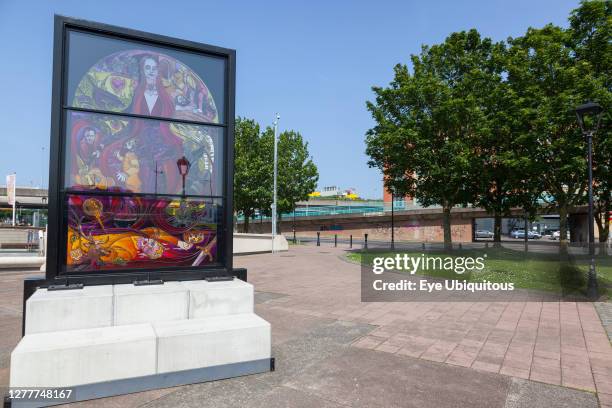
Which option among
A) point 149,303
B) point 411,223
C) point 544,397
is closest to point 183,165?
point 149,303

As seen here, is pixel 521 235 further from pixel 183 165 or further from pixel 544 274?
pixel 183 165

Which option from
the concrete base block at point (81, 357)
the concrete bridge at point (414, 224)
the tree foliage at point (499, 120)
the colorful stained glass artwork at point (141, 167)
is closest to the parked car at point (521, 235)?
the concrete bridge at point (414, 224)

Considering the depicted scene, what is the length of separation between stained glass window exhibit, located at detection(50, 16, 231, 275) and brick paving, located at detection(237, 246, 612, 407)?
3574 mm

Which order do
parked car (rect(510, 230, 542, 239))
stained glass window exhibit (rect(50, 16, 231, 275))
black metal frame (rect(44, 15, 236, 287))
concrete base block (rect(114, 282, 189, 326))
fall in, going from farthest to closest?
1. parked car (rect(510, 230, 542, 239))
2. stained glass window exhibit (rect(50, 16, 231, 275))
3. black metal frame (rect(44, 15, 236, 287))
4. concrete base block (rect(114, 282, 189, 326))

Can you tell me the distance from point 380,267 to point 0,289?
14.2 meters

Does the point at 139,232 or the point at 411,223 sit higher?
the point at 139,232

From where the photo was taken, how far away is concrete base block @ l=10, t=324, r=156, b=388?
387 centimetres

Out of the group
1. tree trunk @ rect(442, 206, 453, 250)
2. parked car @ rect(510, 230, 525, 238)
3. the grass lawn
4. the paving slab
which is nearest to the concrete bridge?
parked car @ rect(510, 230, 525, 238)

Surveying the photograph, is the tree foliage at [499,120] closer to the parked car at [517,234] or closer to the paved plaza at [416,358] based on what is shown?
the paved plaza at [416,358]

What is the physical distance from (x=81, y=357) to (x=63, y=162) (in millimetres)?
2650

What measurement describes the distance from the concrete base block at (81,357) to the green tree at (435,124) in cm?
2106

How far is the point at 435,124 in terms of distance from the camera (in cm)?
2377

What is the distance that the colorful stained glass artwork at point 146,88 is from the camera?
554 cm

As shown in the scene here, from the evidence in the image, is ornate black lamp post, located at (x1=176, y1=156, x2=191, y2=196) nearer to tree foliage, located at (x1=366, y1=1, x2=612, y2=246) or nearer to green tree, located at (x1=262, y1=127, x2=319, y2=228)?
tree foliage, located at (x1=366, y1=1, x2=612, y2=246)
